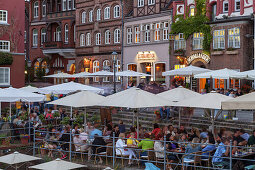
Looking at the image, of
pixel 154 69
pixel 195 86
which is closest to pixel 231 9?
pixel 195 86

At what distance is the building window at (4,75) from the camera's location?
38.3 metres

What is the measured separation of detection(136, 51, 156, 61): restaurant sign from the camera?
38875mm

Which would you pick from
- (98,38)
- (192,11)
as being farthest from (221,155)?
(98,38)

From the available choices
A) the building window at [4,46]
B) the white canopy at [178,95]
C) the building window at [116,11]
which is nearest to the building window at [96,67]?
the building window at [116,11]

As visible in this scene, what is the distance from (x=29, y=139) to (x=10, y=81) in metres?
19.0

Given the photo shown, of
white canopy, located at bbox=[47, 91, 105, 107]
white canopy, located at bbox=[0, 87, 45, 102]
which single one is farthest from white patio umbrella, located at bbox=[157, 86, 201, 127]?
white canopy, located at bbox=[0, 87, 45, 102]

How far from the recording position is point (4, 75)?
38500mm

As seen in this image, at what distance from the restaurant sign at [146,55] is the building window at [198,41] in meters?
5.11

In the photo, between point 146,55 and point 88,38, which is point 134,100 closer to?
point 146,55

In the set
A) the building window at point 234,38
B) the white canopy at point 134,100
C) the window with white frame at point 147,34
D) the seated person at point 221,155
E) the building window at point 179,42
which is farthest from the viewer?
the window with white frame at point 147,34

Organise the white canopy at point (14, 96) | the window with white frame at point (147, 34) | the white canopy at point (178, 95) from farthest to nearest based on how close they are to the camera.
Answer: the window with white frame at point (147, 34)
the white canopy at point (14, 96)
the white canopy at point (178, 95)

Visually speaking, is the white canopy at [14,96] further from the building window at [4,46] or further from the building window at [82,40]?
the building window at [82,40]

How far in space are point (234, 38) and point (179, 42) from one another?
6028mm

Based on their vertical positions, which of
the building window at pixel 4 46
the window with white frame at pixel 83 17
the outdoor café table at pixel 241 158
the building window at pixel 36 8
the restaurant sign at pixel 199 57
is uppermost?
the building window at pixel 36 8
